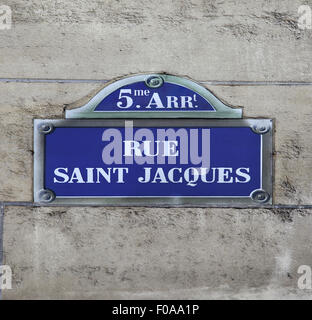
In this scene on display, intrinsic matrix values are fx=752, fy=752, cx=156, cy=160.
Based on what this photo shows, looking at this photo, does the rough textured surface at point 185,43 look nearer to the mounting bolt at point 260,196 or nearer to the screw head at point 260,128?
the screw head at point 260,128

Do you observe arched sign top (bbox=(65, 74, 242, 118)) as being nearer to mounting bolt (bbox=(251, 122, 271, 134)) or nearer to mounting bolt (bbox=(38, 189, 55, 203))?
mounting bolt (bbox=(251, 122, 271, 134))

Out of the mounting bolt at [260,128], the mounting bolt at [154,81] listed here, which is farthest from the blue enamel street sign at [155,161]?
the mounting bolt at [154,81]

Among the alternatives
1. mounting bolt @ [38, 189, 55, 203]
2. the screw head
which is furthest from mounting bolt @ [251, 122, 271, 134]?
mounting bolt @ [38, 189, 55, 203]

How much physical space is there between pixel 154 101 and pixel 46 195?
2.40 feet

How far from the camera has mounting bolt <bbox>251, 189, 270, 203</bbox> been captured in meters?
3.84

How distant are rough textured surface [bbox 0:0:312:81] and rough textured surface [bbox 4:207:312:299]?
716mm

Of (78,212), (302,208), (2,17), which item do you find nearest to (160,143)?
(78,212)

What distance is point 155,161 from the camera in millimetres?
3838

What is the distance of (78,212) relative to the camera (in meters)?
3.86

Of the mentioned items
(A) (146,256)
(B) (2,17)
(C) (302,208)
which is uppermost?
(B) (2,17)

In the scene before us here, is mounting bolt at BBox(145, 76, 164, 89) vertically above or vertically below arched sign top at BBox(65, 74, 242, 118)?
above

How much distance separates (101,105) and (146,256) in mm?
807

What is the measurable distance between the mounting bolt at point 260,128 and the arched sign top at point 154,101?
3.8 inches
